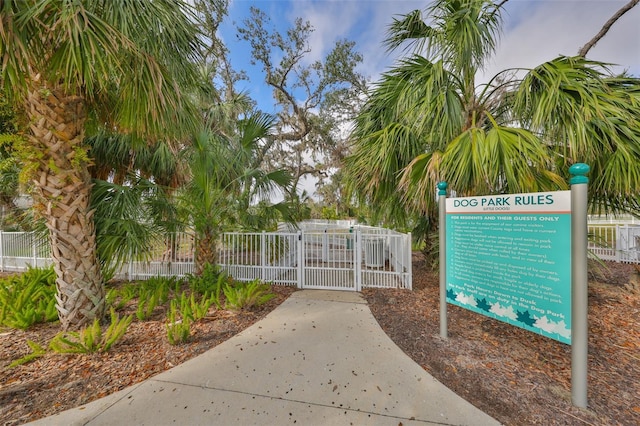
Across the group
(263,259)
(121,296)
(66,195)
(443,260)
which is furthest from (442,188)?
(121,296)

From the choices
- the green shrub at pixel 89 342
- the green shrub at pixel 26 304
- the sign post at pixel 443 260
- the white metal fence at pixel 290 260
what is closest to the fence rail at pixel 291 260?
the white metal fence at pixel 290 260

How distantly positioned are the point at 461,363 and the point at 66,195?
17.8 ft

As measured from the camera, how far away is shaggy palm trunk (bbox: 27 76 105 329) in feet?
10.1

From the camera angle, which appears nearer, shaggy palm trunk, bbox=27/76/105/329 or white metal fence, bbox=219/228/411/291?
shaggy palm trunk, bbox=27/76/105/329

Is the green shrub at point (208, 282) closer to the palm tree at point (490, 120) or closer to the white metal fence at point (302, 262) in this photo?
the white metal fence at point (302, 262)

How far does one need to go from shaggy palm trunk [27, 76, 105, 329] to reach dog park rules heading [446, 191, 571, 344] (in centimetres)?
505

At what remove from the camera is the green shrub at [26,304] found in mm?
3455

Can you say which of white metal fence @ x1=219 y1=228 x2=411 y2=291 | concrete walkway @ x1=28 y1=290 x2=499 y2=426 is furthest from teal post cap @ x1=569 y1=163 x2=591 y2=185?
white metal fence @ x1=219 y1=228 x2=411 y2=291

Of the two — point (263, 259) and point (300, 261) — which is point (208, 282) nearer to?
point (263, 259)

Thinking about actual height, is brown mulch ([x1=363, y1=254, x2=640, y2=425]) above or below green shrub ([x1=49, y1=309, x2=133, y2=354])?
below

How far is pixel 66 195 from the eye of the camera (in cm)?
322

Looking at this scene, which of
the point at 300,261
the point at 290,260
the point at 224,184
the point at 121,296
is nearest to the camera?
the point at 121,296

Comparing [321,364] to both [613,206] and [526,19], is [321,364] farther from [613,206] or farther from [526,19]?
[526,19]

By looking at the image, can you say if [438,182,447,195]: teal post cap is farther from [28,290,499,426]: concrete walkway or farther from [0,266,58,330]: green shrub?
[0,266,58,330]: green shrub
